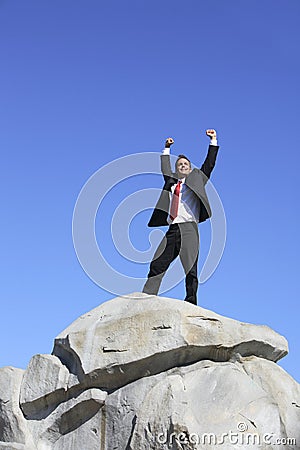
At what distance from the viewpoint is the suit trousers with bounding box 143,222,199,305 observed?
9.43 metres

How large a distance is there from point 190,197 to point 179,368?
7.98 feet

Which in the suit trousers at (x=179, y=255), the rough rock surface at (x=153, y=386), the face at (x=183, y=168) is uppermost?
the face at (x=183, y=168)

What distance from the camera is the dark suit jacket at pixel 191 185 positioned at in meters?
9.67

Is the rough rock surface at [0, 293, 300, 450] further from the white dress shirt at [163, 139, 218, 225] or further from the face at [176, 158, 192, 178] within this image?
the face at [176, 158, 192, 178]

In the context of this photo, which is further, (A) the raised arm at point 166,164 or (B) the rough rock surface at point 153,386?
(A) the raised arm at point 166,164

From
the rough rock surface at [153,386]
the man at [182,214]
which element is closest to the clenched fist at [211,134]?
the man at [182,214]

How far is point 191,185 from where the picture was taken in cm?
970

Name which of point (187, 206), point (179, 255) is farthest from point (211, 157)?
point (179, 255)

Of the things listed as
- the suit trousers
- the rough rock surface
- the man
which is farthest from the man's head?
the rough rock surface

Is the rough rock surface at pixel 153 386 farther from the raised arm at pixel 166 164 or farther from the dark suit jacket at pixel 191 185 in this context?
the raised arm at pixel 166 164

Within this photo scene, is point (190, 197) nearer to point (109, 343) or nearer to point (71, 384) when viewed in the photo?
point (109, 343)

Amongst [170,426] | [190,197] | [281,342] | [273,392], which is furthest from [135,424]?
[190,197]

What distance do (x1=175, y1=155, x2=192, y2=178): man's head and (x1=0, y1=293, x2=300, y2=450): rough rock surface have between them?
1813mm

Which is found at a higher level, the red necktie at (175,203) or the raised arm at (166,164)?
the raised arm at (166,164)
